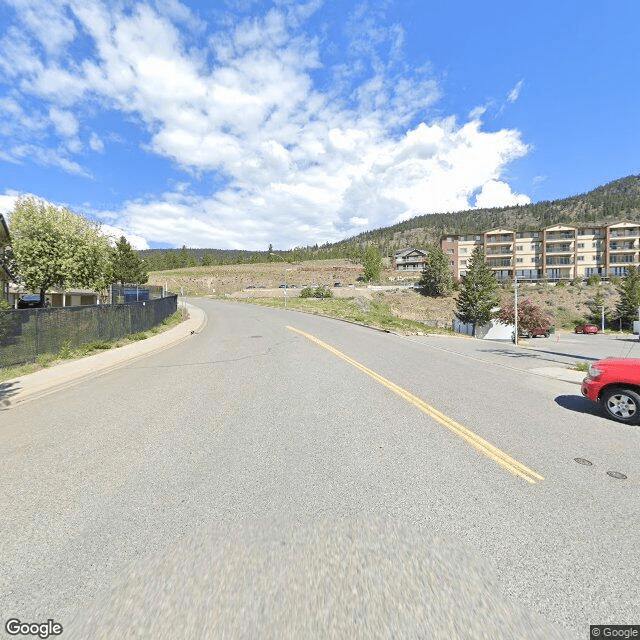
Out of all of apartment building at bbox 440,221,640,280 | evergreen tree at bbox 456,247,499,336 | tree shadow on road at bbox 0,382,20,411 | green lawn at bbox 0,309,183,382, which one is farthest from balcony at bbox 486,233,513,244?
tree shadow on road at bbox 0,382,20,411

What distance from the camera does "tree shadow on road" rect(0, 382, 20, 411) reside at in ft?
23.4

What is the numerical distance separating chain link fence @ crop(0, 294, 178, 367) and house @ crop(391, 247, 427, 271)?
115m

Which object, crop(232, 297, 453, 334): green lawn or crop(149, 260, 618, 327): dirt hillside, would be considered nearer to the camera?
crop(232, 297, 453, 334): green lawn

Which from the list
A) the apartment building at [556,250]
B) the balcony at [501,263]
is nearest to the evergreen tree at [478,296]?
the apartment building at [556,250]

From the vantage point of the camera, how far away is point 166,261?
14575 cm

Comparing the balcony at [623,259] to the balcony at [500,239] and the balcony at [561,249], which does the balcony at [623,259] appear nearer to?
the balcony at [561,249]

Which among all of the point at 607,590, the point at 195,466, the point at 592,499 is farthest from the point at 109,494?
the point at 592,499

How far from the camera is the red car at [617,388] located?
5812mm

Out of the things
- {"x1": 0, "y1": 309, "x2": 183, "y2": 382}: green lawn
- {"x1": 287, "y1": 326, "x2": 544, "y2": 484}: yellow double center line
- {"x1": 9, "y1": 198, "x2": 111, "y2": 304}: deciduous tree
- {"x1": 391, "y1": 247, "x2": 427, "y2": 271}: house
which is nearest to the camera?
{"x1": 287, "y1": 326, "x2": 544, "y2": 484}: yellow double center line

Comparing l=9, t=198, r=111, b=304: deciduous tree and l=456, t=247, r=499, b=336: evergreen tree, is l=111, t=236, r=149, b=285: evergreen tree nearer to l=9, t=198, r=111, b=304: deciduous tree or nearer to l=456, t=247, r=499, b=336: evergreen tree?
l=9, t=198, r=111, b=304: deciduous tree

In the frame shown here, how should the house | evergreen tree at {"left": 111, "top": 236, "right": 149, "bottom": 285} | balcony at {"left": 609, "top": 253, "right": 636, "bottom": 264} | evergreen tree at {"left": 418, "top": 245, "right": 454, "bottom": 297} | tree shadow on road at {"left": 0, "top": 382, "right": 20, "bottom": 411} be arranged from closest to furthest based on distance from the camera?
tree shadow on road at {"left": 0, "top": 382, "right": 20, "bottom": 411} → evergreen tree at {"left": 111, "top": 236, "right": 149, "bottom": 285} → evergreen tree at {"left": 418, "top": 245, "right": 454, "bottom": 297} → balcony at {"left": 609, "top": 253, "right": 636, "bottom": 264} → the house

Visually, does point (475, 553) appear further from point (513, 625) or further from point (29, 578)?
point (29, 578)

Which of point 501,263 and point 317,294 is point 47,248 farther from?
point 501,263

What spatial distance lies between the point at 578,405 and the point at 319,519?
6406 millimetres
